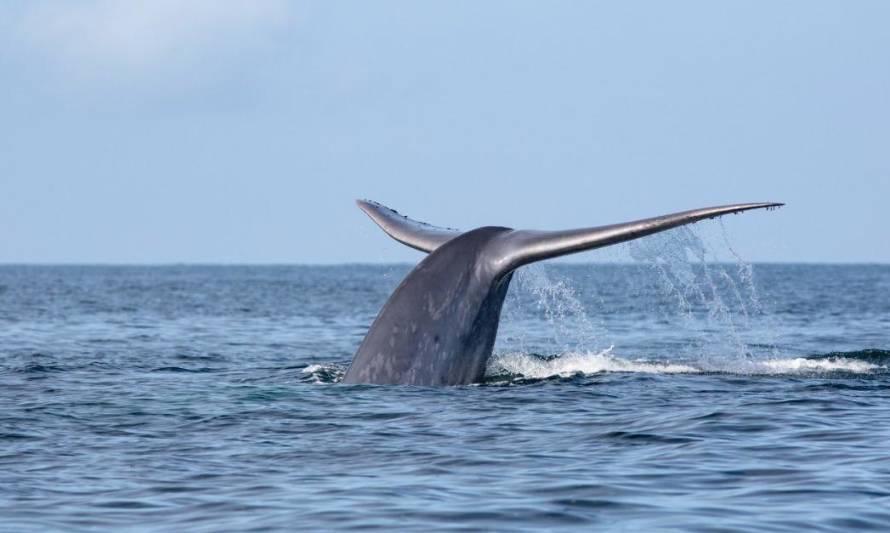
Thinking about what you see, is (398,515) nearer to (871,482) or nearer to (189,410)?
(871,482)

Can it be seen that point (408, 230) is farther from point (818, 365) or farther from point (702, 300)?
point (702, 300)

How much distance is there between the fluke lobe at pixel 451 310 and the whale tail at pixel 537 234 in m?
0.01

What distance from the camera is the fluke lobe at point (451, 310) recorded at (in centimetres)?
1298

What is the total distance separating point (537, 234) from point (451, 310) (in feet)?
3.32

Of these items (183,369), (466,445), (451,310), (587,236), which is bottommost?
(466,445)

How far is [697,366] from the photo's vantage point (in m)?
18.0

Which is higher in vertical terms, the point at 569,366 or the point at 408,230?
the point at 408,230

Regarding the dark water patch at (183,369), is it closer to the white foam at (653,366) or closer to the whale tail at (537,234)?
the white foam at (653,366)

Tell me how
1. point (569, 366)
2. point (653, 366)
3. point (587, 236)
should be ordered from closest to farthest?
point (587, 236) < point (569, 366) < point (653, 366)

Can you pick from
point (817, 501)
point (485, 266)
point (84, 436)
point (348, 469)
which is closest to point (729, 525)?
point (817, 501)

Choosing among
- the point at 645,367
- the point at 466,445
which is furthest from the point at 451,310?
the point at 645,367

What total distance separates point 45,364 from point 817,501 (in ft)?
43.3

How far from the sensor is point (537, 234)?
12789 millimetres

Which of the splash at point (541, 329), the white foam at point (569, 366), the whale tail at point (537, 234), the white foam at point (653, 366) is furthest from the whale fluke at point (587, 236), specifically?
the white foam at point (653, 366)
